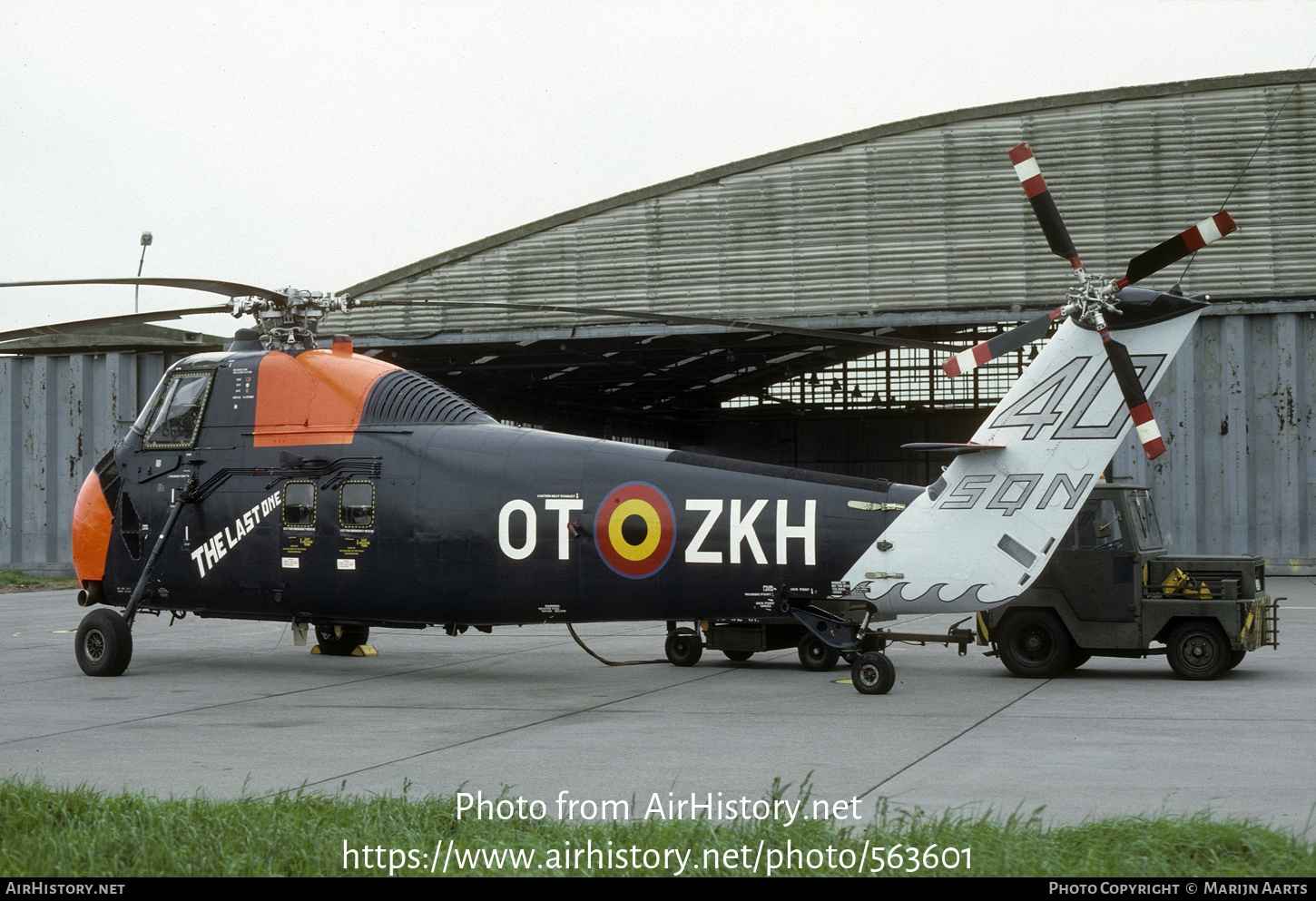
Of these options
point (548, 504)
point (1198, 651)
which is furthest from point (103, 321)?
point (1198, 651)

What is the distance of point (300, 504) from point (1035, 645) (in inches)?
335

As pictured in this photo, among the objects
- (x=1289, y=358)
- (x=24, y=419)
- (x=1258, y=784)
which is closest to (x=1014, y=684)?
(x=1258, y=784)

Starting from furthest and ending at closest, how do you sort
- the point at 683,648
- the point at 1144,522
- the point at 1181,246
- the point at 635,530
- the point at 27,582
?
1. the point at 27,582
2. the point at 683,648
3. the point at 1144,522
4. the point at 635,530
5. the point at 1181,246

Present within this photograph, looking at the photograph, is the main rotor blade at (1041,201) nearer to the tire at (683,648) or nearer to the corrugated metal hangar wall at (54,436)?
the tire at (683,648)

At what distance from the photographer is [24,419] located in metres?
32.7

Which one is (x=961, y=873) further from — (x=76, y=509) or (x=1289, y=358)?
(x=1289, y=358)

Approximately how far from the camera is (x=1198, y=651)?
12.7m

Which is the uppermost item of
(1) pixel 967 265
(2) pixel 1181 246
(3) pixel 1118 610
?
(1) pixel 967 265

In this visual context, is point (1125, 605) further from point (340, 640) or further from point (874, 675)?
point (340, 640)

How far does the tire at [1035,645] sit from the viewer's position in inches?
509

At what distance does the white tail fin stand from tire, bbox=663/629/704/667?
339cm

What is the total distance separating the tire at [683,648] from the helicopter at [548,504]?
0.03 meters

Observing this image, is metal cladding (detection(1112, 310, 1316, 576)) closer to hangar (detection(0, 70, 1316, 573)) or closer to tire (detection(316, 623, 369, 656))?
hangar (detection(0, 70, 1316, 573))

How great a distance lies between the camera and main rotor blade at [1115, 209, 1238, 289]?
9555 millimetres
